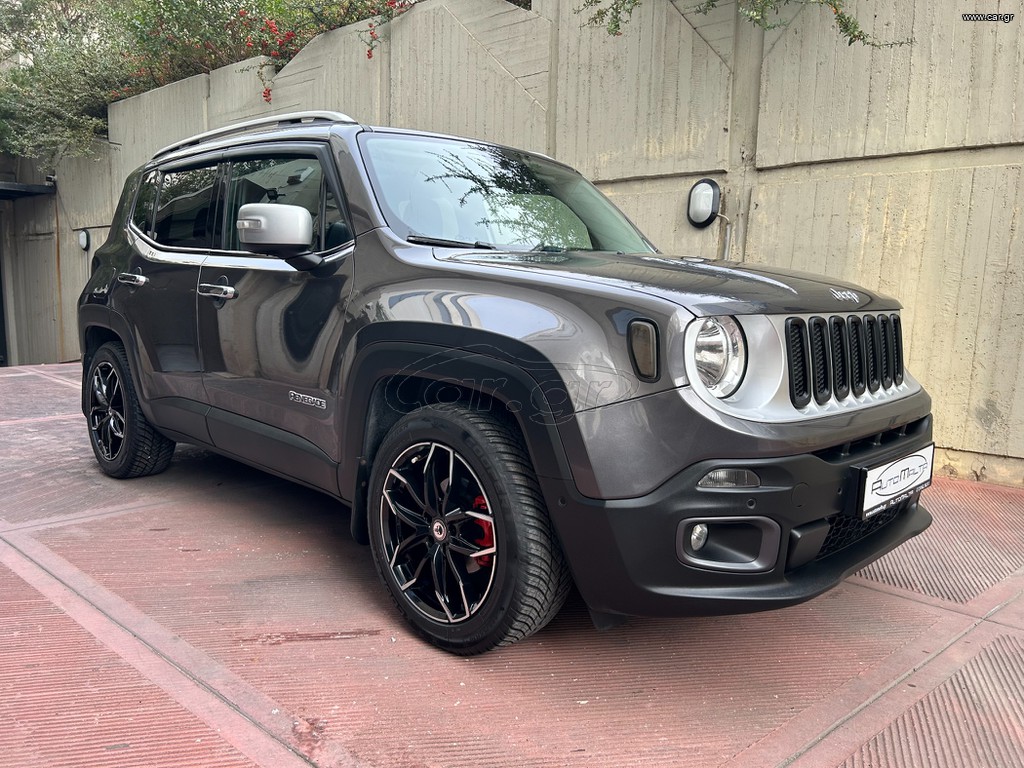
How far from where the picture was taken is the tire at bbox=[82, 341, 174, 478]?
4.44 m

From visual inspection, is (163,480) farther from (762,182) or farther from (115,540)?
(762,182)

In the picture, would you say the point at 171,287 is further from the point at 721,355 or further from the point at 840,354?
the point at 840,354

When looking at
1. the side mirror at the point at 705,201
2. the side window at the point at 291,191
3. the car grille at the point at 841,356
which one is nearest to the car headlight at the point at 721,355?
the car grille at the point at 841,356

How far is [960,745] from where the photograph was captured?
2.24 metres

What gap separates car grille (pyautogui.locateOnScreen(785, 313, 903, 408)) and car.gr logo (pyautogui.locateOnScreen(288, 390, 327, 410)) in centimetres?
170

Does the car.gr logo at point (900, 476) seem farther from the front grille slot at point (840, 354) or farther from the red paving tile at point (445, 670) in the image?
the red paving tile at point (445, 670)

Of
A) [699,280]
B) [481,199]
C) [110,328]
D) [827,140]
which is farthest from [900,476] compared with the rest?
[110,328]

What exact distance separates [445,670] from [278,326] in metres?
1.51

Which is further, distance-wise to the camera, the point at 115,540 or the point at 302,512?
the point at 302,512

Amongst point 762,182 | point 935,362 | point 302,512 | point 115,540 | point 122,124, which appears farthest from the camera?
point 122,124

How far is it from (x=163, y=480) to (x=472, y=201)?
279 cm

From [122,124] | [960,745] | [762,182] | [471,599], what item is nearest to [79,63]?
[122,124]

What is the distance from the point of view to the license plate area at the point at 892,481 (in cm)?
233

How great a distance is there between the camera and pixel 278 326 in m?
3.21
